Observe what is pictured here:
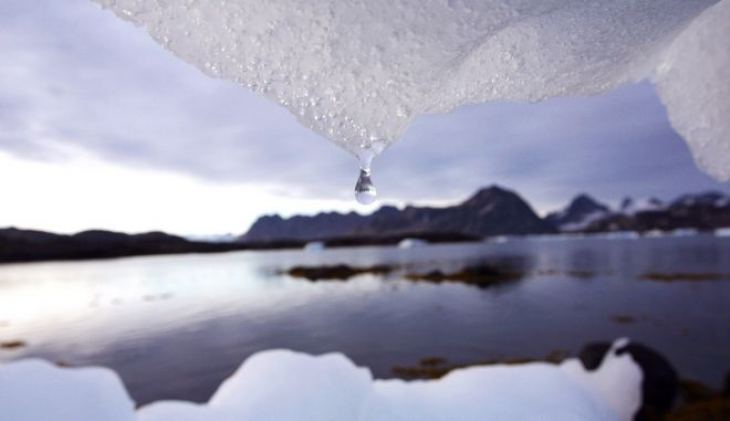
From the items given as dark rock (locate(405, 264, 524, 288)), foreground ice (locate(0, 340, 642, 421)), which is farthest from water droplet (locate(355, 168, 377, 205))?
dark rock (locate(405, 264, 524, 288))

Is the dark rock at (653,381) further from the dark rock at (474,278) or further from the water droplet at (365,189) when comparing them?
the dark rock at (474,278)

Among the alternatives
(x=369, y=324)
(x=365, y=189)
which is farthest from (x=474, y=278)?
(x=365, y=189)

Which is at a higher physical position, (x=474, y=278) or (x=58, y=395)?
(x=474, y=278)

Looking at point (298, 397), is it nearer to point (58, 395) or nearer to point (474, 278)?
point (58, 395)

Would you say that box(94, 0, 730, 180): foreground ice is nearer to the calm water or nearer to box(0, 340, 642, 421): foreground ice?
box(0, 340, 642, 421): foreground ice

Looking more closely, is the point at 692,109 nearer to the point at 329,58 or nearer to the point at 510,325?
the point at 329,58

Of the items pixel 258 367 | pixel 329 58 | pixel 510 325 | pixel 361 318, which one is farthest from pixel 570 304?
pixel 329 58
